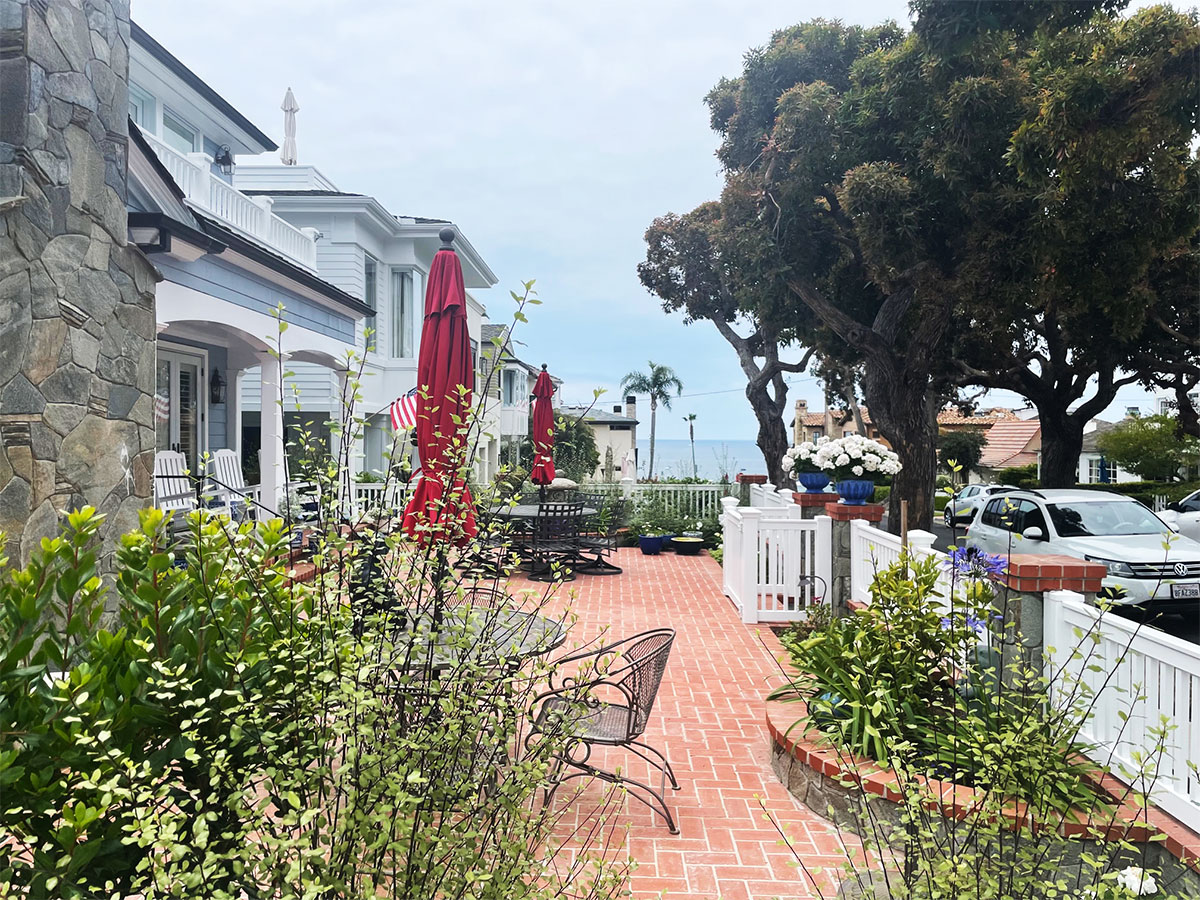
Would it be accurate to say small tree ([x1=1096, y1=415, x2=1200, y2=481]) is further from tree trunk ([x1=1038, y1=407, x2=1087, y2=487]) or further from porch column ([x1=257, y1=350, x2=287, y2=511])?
porch column ([x1=257, y1=350, x2=287, y2=511])

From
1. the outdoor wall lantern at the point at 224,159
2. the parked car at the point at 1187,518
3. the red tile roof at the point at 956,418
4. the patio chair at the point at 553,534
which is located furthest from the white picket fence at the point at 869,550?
the red tile roof at the point at 956,418

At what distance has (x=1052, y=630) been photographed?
403 centimetres

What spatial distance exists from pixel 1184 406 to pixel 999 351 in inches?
244

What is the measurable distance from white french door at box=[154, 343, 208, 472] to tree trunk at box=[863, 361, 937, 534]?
11264 millimetres

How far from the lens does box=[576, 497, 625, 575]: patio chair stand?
1189 centimetres

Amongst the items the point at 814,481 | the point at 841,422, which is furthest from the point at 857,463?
the point at 841,422

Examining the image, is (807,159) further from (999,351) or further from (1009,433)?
(1009,433)

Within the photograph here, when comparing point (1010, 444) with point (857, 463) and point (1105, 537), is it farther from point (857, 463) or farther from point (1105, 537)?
point (857, 463)

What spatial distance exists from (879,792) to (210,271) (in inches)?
330

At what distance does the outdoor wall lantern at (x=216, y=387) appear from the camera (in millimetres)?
11672

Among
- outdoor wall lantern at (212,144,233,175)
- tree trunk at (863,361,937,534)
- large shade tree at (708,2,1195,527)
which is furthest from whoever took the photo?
tree trunk at (863,361,937,534)

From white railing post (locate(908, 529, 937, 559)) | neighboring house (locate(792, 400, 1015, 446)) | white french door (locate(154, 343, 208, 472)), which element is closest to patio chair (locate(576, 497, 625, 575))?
white french door (locate(154, 343, 208, 472))

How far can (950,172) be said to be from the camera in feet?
37.6

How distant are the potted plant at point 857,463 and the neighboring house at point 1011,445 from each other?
3798cm
